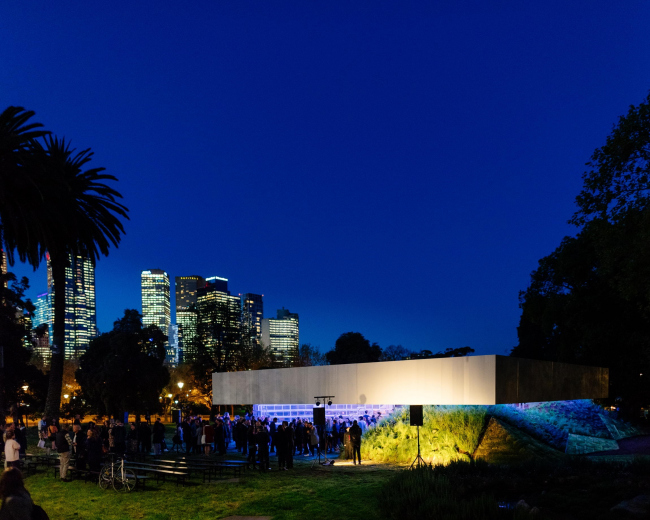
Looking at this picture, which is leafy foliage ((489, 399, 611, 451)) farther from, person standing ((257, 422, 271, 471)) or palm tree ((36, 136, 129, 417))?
palm tree ((36, 136, 129, 417))

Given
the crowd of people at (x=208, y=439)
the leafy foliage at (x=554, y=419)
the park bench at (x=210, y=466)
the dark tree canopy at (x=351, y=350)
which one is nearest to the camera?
the park bench at (x=210, y=466)

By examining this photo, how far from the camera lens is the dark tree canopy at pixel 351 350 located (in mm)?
75062

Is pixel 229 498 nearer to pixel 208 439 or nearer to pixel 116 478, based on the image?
pixel 116 478

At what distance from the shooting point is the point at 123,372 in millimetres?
38594

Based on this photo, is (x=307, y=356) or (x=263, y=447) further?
(x=307, y=356)

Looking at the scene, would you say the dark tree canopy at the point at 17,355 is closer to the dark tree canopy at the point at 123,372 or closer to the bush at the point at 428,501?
the dark tree canopy at the point at 123,372

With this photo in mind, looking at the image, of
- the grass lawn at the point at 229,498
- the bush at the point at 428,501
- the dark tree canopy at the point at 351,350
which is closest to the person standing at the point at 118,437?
the grass lawn at the point at 229,498

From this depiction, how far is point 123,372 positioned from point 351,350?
41413 millimetres

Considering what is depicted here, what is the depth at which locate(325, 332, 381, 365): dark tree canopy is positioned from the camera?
75062 mm

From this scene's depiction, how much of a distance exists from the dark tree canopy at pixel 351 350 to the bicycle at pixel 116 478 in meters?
59.4

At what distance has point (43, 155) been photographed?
21906mm

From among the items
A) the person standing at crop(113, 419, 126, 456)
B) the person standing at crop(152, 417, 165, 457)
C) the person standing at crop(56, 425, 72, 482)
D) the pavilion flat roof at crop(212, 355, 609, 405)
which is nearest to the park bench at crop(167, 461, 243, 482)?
the person standing at crop(56, 425, 72, 482)

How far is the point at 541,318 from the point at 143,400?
2661cm

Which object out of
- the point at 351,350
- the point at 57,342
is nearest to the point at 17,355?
the point at 57,342
